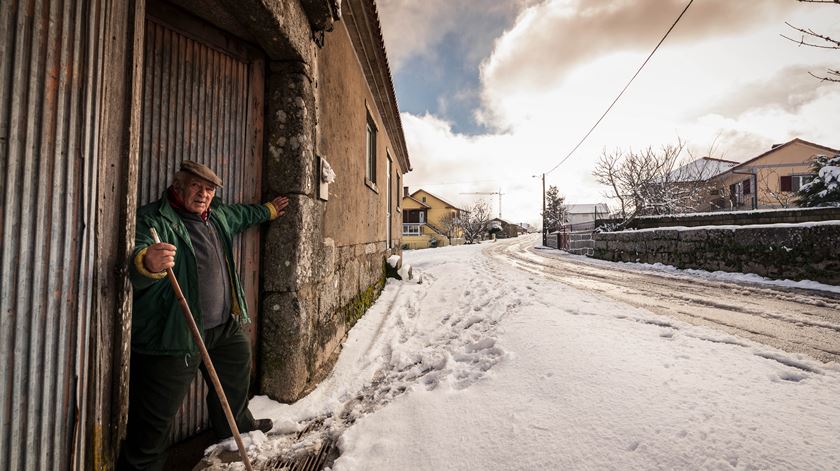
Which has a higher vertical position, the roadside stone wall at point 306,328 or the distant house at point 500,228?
the distant house at point 500,228

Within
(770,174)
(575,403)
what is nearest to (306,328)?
(575,403)

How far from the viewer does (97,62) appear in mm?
1376

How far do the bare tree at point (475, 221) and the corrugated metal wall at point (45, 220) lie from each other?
3956cm

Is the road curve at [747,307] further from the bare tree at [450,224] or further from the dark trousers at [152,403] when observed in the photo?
the bare tree at [450,224]

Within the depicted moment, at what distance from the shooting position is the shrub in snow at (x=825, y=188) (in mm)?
10742

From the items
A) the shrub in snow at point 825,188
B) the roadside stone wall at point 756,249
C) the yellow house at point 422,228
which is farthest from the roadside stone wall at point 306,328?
the yellow house at point 422,228

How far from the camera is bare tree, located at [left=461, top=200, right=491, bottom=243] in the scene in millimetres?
40312

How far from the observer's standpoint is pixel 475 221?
4169 centimetres

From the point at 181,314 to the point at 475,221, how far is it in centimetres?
4094

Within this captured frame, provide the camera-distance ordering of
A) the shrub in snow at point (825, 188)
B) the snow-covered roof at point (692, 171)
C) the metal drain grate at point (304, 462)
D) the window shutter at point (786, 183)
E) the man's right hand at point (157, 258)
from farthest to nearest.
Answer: the window shutter at point (786, 183), the snow-covered roof at point (692, 171), the shrub in snow at point (825, 188), the metal drain grate at point (304, 462), the man's right hand at point (157, 258)

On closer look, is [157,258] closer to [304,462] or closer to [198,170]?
[198,170]

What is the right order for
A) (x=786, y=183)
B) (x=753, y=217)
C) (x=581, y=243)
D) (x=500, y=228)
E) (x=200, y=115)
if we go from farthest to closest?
(x=500, y=228)
(x=786, y=183)
(x=581, y=243)
(x=753, y=217)
(x=200, y=115)

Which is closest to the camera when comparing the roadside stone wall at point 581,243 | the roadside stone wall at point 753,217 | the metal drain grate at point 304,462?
the metal drain grate at point 304,462

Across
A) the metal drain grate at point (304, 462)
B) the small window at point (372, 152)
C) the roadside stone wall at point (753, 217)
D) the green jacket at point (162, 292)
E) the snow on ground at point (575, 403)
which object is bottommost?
the metal drain grate at point (304, 462)
